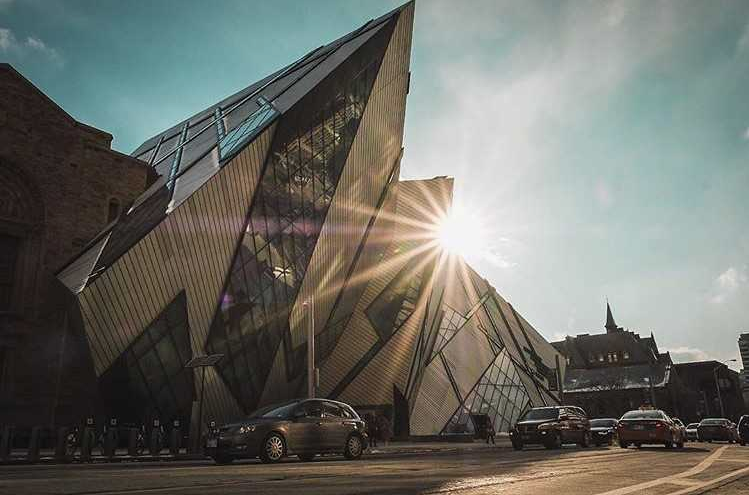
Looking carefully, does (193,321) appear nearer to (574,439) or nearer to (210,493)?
A: (574,439)

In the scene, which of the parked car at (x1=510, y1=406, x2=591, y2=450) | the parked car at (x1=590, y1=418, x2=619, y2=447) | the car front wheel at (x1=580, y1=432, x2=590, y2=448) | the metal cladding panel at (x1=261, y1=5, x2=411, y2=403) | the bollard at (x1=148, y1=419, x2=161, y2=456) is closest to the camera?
the bollard at (x1=148, y1=419, x2=161, y2=456)

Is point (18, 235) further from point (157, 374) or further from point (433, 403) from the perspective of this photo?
point (433, 403)

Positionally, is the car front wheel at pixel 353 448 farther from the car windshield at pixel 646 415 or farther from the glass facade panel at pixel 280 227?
the car windshield at pixel 646 415

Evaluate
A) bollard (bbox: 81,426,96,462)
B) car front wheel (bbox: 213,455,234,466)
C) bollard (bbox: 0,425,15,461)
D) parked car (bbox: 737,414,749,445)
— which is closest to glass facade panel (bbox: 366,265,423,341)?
parked car (bbox: 737,414,749,445)

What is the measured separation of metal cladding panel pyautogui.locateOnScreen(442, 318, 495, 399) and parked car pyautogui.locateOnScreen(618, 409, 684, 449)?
1749cm

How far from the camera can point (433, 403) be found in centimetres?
3488

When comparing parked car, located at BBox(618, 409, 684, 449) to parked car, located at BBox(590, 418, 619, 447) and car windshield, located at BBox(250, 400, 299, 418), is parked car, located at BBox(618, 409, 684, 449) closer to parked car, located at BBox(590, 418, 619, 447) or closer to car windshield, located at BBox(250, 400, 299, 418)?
parked car, located at BBox(590, 418, 619, 447)

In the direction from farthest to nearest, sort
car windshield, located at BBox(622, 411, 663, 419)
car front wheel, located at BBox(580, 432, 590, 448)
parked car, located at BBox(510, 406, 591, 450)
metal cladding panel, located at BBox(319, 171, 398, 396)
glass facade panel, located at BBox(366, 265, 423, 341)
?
glass facade panel, located at BBox(366, 265, 423, 341) → metal cladding panel, located at BBox(319, 171, 398, 396) → car front wheel, located at BBox(580, 432, 590, 448) → parked car, located at BBox(510, 406, 591, 450) → car windshield, located at BBox(622, 411, 663, 419)

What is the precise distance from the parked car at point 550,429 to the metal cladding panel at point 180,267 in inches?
489

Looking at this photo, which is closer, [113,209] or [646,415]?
[646,415]

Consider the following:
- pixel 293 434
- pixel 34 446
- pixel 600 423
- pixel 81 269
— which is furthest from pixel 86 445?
pixel 600 423

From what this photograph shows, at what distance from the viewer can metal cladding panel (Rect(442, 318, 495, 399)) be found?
37562 millimetres

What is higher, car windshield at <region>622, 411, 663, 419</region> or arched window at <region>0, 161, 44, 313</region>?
arched window at <region>0, 161, 44, 313</region>

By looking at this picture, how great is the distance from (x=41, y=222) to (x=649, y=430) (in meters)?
25.3
